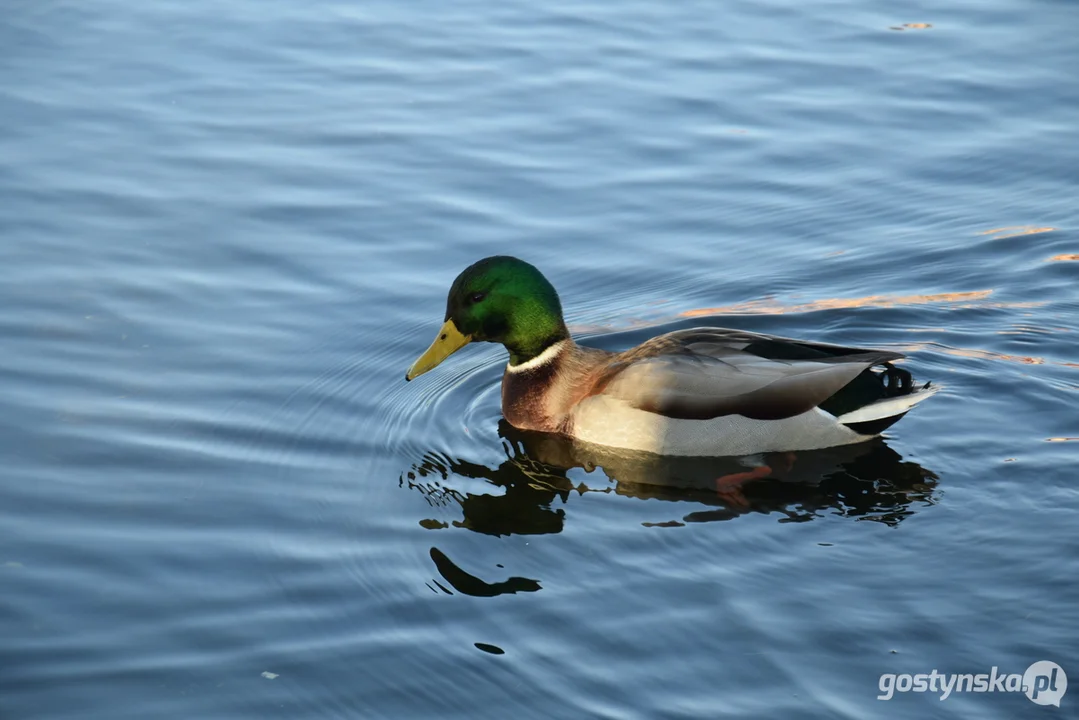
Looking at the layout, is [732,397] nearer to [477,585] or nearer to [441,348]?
[441,348]

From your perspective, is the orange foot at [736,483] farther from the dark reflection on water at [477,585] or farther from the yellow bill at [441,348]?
the yellow bill at [441,348]

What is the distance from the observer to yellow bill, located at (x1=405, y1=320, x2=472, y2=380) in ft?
25.9

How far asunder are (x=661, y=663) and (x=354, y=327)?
12.7ft

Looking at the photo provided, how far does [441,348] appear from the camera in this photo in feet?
26.2

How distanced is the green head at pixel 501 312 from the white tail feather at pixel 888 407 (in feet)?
5.61

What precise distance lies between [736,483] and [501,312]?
170cm

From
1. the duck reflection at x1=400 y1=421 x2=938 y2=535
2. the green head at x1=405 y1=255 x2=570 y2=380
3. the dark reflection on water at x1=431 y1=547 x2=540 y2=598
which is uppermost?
the green head at x1=405 y1=255 x2=570 y2=380

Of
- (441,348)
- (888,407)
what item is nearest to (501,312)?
(441,348)

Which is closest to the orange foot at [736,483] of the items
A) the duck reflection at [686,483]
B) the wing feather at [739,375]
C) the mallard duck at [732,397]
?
the duck reflection at [686,483]

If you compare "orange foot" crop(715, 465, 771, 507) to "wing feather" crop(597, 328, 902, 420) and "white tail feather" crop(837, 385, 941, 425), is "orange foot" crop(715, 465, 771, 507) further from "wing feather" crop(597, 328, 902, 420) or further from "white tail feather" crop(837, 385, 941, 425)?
"white tail feather" crop(837, 385, 941, 425)

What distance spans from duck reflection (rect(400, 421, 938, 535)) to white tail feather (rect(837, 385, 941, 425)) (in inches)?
7.7

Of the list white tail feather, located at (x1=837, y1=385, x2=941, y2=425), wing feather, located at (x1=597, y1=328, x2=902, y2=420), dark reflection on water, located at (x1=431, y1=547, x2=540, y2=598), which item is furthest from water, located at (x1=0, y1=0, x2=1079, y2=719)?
wing feather, located at (x1=597, y1=328, x2=902, y2=420)

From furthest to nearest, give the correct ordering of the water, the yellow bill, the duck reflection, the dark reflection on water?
1. the yellow bill
2. the duck reflection
3. the dark reflection on water
4. the water

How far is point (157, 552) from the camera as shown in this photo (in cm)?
642
